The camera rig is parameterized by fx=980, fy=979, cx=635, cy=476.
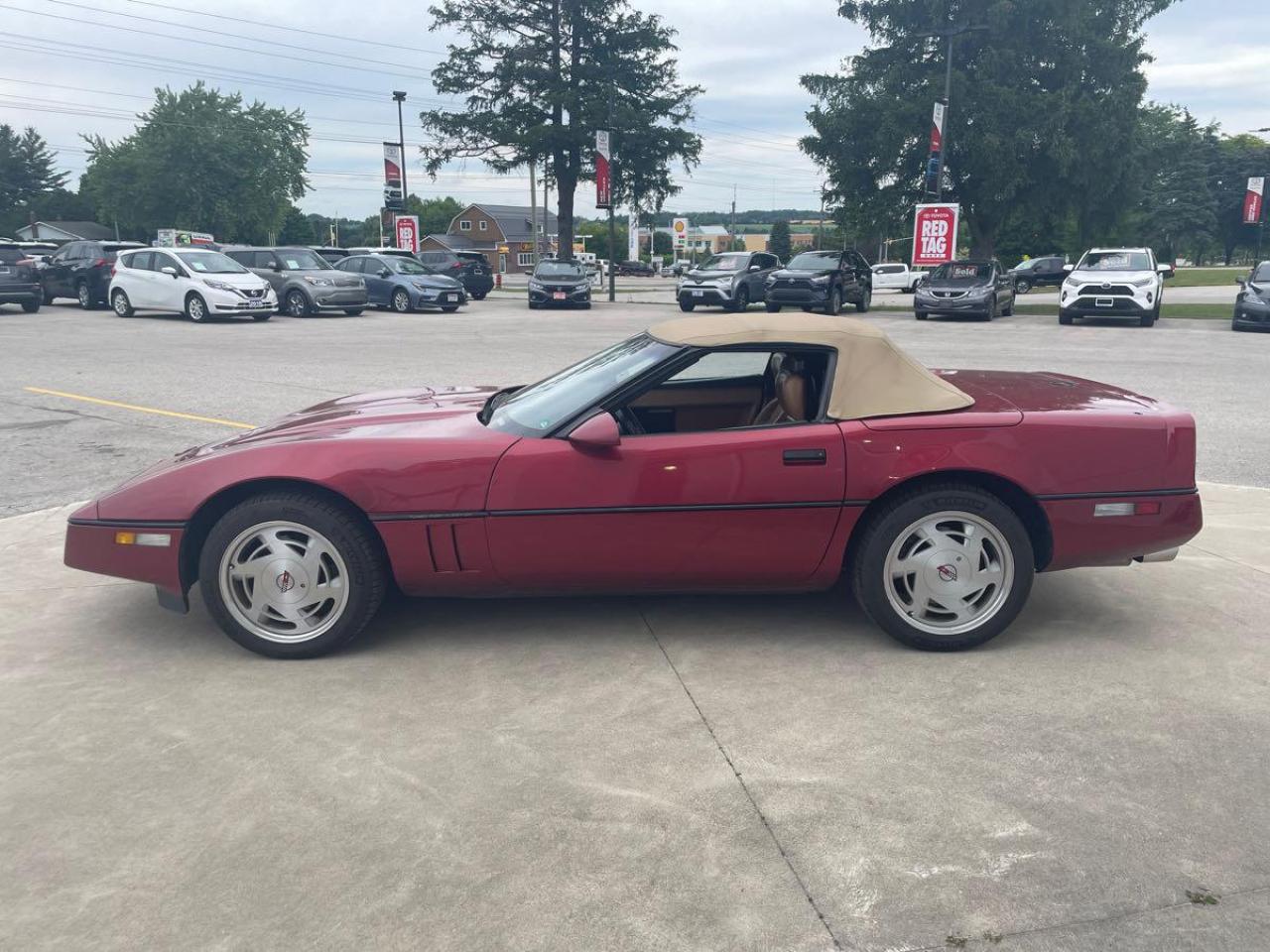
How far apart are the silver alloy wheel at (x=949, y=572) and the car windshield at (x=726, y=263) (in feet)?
75.4

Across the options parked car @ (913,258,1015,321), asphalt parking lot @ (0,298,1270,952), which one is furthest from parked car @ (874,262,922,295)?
asphalt parking lot @ (0,298,1270,952)

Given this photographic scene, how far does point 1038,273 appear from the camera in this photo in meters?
44.1

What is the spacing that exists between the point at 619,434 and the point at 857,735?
4.33 ft

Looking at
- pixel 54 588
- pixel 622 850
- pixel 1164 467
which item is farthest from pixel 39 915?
pixel 1164 467

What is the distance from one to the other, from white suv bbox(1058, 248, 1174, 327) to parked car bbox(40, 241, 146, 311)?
21643 millimetres

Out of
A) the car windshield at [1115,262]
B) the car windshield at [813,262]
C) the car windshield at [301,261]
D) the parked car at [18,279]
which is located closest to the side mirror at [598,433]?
the car windshield at [301,261]

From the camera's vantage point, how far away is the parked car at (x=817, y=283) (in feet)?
79.2

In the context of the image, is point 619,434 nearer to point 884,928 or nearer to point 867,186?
point 884,928

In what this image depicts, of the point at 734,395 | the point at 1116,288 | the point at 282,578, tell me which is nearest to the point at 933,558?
the point at 734,395

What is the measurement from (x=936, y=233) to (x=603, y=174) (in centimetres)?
1296

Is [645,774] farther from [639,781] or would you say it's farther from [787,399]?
[787,399]

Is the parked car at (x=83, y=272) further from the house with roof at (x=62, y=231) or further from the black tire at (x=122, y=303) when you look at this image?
the house with roof at (x=62, y=231)

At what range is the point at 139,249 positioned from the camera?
21906 millimetres

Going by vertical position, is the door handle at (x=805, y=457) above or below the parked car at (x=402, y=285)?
below
